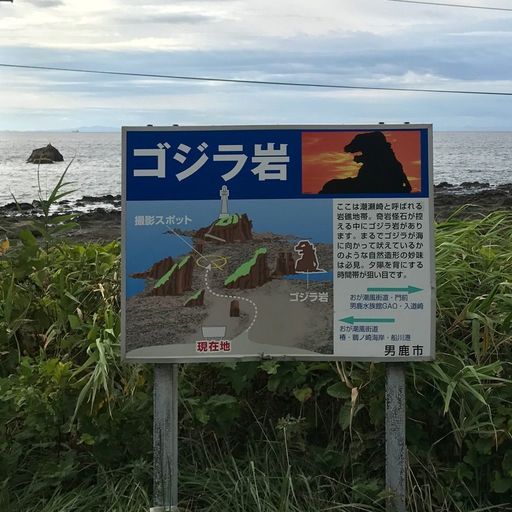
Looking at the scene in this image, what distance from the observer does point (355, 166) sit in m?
3.22

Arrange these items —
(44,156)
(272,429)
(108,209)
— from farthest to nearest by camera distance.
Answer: (108,209)
(44,156)
(272,429)

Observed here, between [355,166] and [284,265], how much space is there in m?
0.54

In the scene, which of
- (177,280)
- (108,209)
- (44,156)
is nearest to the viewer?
(177,280)

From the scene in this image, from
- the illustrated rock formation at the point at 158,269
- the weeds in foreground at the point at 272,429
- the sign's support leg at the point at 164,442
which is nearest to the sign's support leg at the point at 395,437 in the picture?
the weeds in foreground at the point at 272,429

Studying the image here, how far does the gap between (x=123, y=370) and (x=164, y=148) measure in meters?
1.29

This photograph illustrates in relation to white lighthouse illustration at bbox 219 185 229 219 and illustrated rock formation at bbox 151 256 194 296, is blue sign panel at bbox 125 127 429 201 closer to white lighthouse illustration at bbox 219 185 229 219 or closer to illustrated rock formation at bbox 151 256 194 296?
white lighthouse illustration at bbox 219 185 229 219

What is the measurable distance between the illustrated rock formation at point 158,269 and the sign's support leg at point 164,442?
0.41m

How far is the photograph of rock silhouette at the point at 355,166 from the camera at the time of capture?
3.21m

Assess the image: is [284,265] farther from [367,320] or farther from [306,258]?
[367,320]

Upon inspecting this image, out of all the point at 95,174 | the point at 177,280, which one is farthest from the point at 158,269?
the point at 95,174

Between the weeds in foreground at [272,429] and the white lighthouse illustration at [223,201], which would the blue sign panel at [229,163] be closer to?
the white lighthouse illustration at [223,201]

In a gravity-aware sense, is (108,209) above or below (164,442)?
above

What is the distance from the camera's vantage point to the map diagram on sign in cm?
318

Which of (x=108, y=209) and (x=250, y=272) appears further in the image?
(x=108, y=209)
